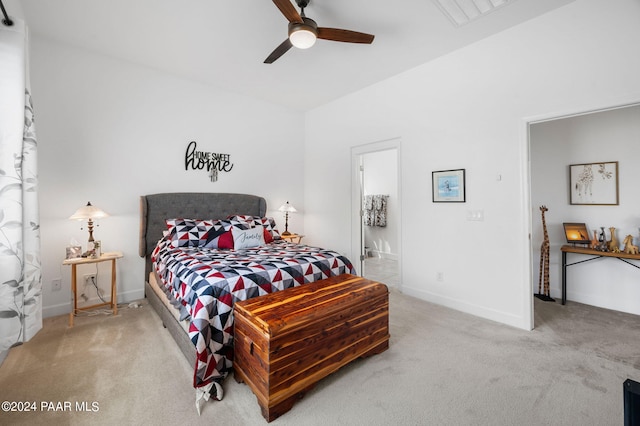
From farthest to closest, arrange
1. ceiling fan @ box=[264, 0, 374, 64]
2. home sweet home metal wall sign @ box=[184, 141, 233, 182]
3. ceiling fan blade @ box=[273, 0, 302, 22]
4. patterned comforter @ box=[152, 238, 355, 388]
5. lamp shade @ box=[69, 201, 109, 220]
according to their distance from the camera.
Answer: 1. home sweet home metal wall sign @ box=[184, 141, 233, 182]
2. lamp shade @ box=[69, 201, 109, 220]
3. ceiling fan @ box=[264, 0, 374, 64]
4. ceiling fan blade @ box=[273, 0, 302, 22]
5. patterned comforter @ box=[152, 238, 355, 388]

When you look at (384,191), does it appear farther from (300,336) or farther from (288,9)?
(300,336)

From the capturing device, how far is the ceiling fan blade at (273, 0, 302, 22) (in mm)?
1965

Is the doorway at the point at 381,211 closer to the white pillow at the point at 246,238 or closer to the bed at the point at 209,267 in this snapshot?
the white pillow at the point at 246,238

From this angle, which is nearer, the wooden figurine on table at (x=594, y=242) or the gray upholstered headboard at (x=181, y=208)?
the wooden figurine on table at (x=594, y=242)

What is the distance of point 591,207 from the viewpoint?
131 inches

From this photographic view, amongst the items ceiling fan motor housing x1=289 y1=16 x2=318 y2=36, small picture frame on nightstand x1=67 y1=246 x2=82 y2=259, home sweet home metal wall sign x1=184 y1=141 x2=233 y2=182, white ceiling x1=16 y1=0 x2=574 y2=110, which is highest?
white ceiling x1=16 y1=0 x2=574 y2=110

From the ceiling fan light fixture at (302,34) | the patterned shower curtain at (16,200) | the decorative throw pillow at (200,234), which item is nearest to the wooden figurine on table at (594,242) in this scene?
the ceiling fan light fixture at (302,34)

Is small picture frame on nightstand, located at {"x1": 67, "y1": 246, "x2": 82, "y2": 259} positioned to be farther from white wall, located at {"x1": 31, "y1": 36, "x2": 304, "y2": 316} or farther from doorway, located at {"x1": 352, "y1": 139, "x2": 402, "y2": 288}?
doorway, located at {"x1": 352, "y1": 139, "x2": 402, "y2": 288}

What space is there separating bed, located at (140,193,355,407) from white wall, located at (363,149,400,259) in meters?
3.23

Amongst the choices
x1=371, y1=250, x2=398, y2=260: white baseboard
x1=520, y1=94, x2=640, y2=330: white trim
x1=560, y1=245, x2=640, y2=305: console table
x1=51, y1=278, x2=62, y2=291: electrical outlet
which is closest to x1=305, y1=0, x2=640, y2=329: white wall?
x1=520, y1=94, x2=640, y2=330: white trim

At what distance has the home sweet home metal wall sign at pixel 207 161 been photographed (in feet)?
12.9

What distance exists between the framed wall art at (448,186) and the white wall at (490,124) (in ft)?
0.24

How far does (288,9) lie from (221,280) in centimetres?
207

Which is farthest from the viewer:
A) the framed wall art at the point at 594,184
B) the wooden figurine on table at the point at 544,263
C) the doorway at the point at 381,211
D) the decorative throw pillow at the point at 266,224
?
the doorway at the point at 381,211
